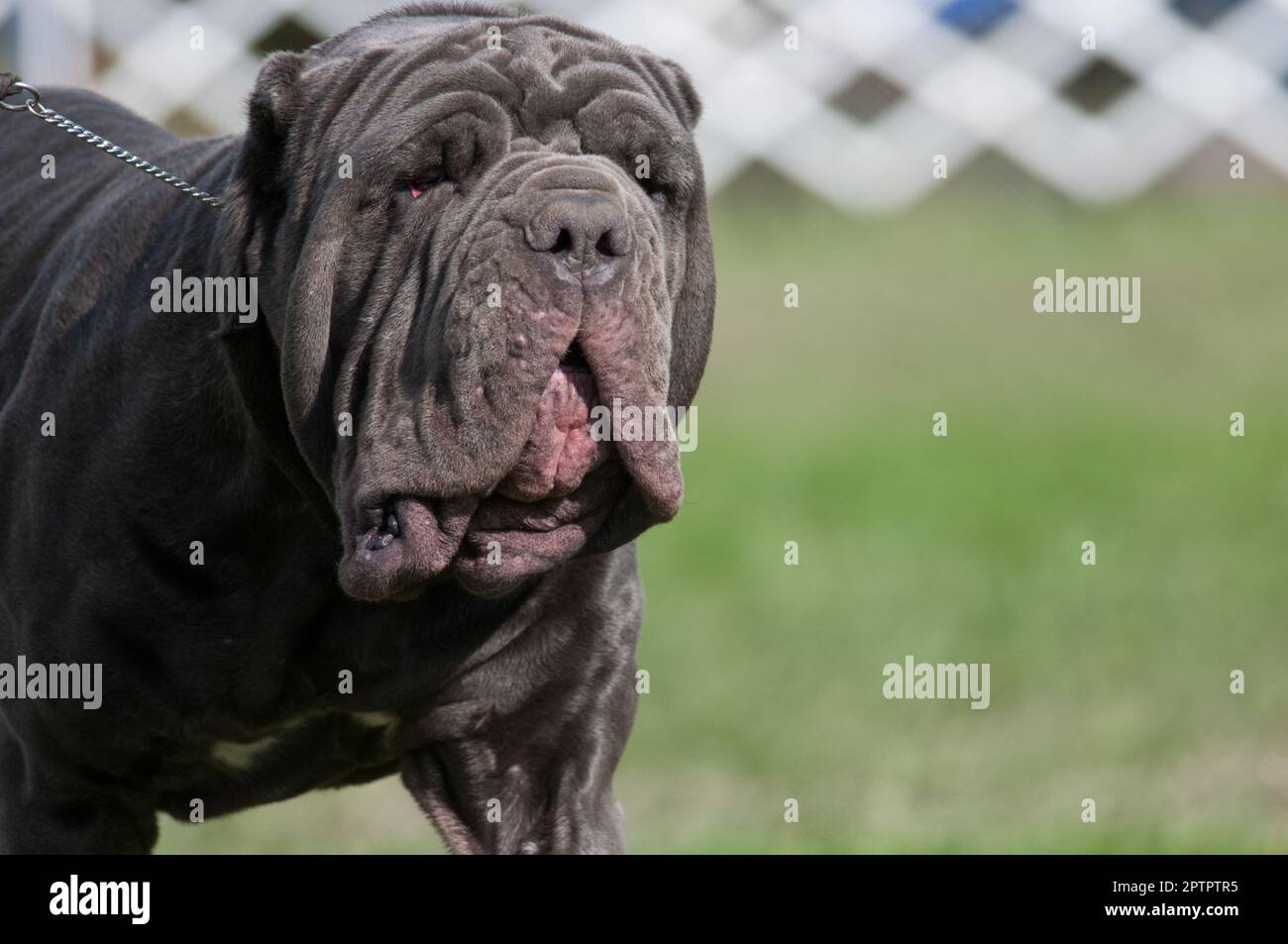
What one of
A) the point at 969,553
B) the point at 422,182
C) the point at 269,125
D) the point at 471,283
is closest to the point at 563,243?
the point at 471,283

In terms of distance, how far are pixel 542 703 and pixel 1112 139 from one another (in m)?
10.2

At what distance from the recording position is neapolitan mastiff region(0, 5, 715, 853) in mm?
2994

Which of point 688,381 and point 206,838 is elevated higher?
point 688,381

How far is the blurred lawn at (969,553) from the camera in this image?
238 inches

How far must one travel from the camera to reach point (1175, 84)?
12.8m

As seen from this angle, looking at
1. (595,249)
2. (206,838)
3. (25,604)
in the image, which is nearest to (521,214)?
(595,249)

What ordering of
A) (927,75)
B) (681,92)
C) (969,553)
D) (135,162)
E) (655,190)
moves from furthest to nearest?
(927,75)
(969,553)
(135,162)
(681,92)
(655,190)

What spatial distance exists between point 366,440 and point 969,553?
5.64 metres

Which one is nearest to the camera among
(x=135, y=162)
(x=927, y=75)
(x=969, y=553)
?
(x=135, y=162)

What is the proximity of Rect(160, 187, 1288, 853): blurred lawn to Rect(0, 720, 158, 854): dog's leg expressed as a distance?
2015mm

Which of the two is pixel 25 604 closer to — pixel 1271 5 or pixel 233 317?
pixel 233 317

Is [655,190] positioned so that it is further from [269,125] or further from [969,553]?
[969,553]

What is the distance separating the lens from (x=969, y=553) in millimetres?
8391

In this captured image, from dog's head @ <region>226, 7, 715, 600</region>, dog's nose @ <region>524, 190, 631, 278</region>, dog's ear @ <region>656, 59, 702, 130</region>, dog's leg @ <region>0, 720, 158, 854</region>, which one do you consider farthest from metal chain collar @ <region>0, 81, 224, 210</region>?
dog's leg @ <region>0, 720, 158, 854</region>
